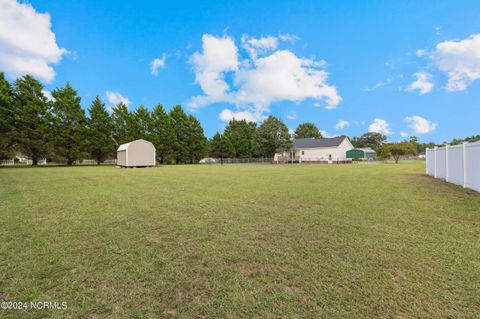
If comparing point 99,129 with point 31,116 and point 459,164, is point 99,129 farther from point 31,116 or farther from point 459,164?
point 459,164

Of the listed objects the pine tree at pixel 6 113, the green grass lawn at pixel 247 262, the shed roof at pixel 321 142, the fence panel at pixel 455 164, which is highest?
the pine tree at pixel 6 113

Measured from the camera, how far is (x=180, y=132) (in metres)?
39.8

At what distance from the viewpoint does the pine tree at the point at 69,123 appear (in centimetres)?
2859

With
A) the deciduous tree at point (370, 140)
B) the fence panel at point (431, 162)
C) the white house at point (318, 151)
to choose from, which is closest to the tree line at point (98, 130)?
the white house at point (318, 151)

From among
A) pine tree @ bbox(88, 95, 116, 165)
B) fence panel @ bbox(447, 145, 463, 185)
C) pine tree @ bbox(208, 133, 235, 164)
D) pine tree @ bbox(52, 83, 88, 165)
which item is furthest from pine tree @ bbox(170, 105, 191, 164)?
fence panel @ bbox(447, 145, 463, 185)

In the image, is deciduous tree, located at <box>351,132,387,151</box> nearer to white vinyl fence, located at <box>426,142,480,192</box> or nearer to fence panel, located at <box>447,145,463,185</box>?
white vinyl fence, located at <box>426,142,480,192</box>

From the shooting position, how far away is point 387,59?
15062mm

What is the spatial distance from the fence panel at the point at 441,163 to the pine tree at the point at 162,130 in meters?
34.5

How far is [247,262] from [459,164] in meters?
9.67

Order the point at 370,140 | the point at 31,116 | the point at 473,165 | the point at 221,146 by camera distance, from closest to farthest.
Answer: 1. the point at 473,165
2. the point at 31,116
3. the point at 221,146
4. the point at 370,140

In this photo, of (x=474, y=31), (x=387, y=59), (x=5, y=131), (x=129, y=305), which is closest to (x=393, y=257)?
(x=129, y=305)

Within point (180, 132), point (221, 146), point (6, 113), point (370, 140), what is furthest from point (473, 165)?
point (370, 140)

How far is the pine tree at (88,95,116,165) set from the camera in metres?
31.2

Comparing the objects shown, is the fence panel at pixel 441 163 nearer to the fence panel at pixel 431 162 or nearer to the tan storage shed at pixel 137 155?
the fence panel at pixel 431 162
